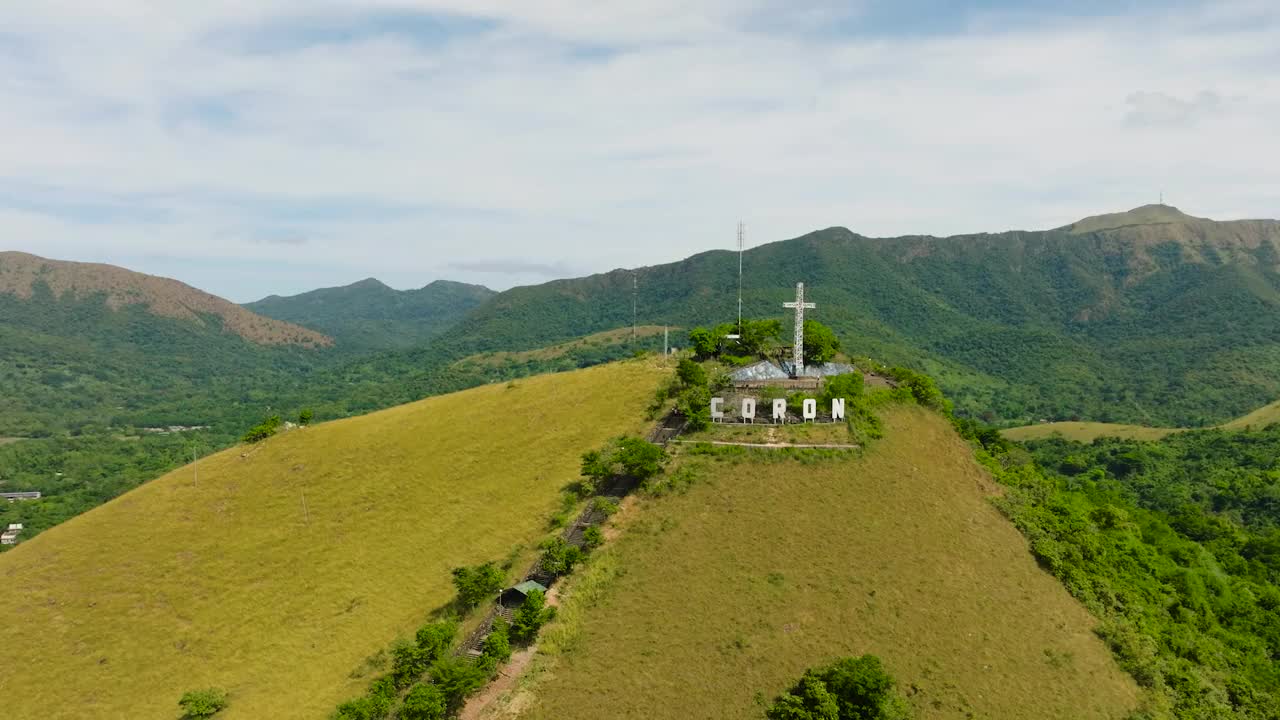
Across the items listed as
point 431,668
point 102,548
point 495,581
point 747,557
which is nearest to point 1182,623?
point 747,557

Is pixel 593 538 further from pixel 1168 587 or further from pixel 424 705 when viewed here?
pixel 1168 587

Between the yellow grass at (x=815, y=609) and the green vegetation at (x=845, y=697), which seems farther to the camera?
the yellow grass at (x=815, y=609)

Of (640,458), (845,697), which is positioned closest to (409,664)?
(640,458)

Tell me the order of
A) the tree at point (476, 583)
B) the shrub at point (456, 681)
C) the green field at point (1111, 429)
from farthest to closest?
the green field at point (1111, 429)
the tree at point (476, 583)
the shrub at point (456, 681)


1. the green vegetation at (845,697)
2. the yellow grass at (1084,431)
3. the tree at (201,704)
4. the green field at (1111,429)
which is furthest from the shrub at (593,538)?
the yellow grass at (1084,431)

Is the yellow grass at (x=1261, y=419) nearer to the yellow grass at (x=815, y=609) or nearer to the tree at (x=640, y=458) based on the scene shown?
the yellow grass at (x=815, y=609)

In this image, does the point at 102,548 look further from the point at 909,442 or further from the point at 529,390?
the point at 909,442

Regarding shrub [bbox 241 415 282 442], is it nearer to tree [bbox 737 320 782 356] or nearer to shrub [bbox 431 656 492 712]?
shrub [bbox 431 656 492 712]
